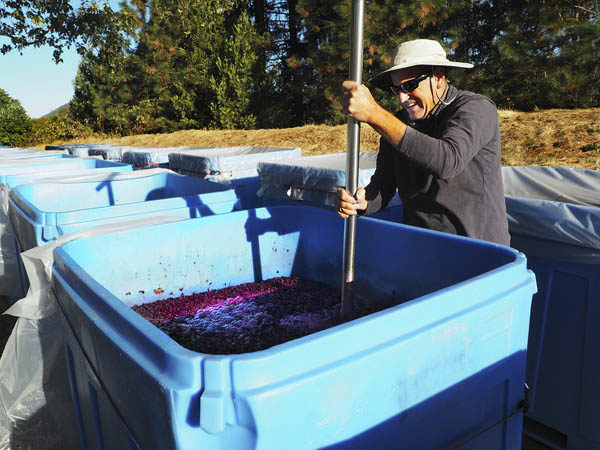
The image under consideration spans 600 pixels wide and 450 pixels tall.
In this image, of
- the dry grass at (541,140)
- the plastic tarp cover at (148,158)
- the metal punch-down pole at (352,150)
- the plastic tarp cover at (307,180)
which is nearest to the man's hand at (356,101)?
the metal punch-down pole at (352,150)

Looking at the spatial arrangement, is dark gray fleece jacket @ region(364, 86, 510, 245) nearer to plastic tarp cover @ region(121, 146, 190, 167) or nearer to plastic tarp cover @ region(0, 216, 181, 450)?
plastic tarp cover @ region(0, 216, 181, 450)

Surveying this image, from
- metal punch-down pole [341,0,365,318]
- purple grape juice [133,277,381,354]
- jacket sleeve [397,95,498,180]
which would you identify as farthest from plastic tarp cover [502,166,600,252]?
metal punch-down pole [341,0,365,318]

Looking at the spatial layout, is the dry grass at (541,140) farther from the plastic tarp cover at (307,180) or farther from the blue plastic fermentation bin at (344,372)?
the blue plastic fermentation bin at (344,372)

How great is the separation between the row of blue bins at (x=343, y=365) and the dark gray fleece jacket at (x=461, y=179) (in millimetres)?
348

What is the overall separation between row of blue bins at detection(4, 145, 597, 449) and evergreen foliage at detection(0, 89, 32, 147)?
1045 inches

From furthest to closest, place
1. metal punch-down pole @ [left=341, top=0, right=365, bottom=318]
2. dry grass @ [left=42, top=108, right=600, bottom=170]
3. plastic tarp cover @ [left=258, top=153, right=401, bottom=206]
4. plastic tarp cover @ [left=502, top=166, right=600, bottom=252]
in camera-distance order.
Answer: dry grass @ [left=42, top=108, right=600, bottom=170] < plastic tarp cover @ [left=258, top=153, right=401, bottom=206] < plastic tarp cover @ [left=502, top=166, right=600, bottom=252] < metal punch-down pole @ [left=341, top=0, right=365, bottom=318]

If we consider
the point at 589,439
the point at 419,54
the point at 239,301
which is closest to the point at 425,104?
the point at 419,54

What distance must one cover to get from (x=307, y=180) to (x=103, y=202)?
5.57ft

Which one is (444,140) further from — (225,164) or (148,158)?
(148,158)

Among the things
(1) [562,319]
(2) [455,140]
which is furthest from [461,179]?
(1) [562,319]

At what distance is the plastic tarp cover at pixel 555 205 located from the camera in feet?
5.80

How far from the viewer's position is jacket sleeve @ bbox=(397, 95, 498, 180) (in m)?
1.38

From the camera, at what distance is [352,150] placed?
3.99ft

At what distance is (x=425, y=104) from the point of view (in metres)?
1.86
